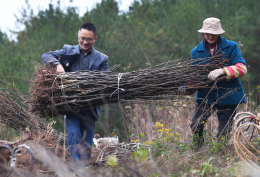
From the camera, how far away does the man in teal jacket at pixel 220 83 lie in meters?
3.33

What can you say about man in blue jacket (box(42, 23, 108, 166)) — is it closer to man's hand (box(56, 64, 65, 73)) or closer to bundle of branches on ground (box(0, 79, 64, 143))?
man's hand (box(56, 64, 65, 73))

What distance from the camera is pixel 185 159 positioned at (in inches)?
122

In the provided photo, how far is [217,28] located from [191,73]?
Answer: 648 mm

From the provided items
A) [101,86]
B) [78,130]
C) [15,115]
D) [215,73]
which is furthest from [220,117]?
[15,115]

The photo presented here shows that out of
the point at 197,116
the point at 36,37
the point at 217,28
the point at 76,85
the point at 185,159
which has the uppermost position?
the point at 36,37

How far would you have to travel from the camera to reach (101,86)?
10.7 feet

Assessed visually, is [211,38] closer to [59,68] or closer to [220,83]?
[220,83]

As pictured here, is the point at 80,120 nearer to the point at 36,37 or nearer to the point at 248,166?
the point at 248,166

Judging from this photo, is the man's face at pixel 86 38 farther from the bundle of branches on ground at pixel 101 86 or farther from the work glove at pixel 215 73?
the work glove at pixel 215 73

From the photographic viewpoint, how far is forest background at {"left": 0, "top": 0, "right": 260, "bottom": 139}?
46.6 ft

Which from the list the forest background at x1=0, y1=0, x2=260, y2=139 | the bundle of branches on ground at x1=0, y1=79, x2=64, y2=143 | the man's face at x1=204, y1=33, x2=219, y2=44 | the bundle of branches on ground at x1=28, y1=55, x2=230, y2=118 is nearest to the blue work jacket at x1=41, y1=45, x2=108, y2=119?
the bundle of branches on ground at x1=28, y1=55, x2=230, y2=118

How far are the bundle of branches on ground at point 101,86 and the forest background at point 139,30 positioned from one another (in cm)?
1032

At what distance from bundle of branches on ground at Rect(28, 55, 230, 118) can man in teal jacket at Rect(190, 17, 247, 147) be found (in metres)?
0.16

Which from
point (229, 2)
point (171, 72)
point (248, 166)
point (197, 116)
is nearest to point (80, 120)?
point (171, 72)
